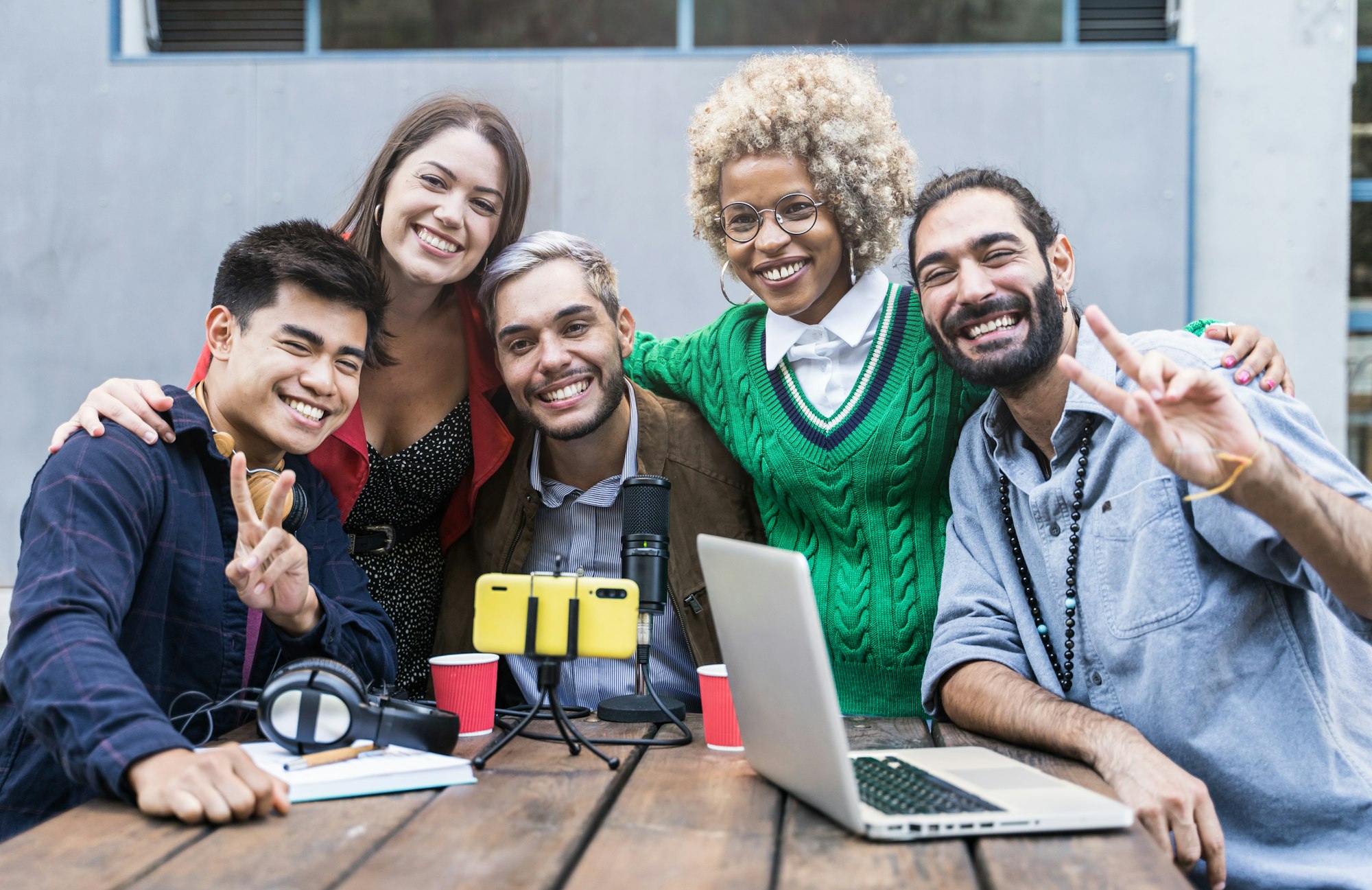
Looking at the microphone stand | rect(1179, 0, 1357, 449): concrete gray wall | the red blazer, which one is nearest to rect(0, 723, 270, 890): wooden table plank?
the microphone stand

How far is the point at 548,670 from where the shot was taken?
1990 millimetres

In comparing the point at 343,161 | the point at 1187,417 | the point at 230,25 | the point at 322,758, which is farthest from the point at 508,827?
the point at 230,25

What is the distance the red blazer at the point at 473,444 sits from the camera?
2.87m

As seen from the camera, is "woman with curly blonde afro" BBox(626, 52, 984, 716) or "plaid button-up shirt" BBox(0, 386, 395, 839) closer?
"plaid button-up shirt" BBox(0, 386, 395, 839)

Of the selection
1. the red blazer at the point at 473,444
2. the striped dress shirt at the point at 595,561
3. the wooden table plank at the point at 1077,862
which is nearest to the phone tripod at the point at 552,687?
the wooden table plank at the point at 1077,862

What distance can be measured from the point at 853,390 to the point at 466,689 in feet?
4.05

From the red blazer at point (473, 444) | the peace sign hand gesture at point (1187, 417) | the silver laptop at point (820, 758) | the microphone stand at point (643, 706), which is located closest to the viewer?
the silver laptop at point (820, 758)

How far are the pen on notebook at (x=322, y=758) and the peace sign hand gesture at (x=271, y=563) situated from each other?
40cm

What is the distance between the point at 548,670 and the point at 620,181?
510cm

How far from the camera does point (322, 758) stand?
180 centimetres

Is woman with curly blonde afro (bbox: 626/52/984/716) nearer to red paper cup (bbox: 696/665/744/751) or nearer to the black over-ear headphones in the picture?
red paper cup (bbox: 696/665/744/751)

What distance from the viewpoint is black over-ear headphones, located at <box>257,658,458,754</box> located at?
1834 mm

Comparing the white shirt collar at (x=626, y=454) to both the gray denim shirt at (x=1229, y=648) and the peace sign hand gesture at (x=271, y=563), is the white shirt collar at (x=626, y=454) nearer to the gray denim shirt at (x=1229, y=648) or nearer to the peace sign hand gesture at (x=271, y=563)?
the peace sign hand gesture at (x=271, y=563)

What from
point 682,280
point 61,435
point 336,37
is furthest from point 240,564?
point 336,37
